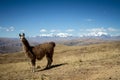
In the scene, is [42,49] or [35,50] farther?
[42,49]

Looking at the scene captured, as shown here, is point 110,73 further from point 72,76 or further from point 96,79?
point 72,76

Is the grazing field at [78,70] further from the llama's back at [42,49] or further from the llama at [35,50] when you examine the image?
the llama's back at [42,49]

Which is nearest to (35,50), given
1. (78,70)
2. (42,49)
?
(42,49)

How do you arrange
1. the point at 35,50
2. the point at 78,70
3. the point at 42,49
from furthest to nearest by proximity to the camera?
the point at 42,49, the point at 35,50, the point at 78,70

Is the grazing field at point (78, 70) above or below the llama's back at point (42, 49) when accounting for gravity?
below

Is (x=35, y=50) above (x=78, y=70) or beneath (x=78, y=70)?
above

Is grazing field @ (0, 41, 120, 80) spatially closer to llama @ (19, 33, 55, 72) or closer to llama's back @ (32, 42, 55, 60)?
llama @ (19, 33, 55, 72)

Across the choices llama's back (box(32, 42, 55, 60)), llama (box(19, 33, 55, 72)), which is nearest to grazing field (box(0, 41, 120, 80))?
llama (box(19, 33, 55, 72))

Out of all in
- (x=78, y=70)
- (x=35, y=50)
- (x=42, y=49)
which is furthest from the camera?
(x=42, y=49)

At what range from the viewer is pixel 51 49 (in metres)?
19.2

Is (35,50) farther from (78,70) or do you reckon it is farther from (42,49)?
(78,70)

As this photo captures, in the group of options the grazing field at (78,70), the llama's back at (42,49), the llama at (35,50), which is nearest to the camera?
the grazing field at (78,70)

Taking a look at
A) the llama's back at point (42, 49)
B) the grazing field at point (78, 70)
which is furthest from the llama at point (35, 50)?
the grazing field at point (78, 70)

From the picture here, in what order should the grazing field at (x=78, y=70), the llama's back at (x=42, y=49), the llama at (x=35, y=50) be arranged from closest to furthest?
the grazing field at (x=78, y=70)
the llama at (x=35, y=50)
the llama's back at (x=42, y=49)
